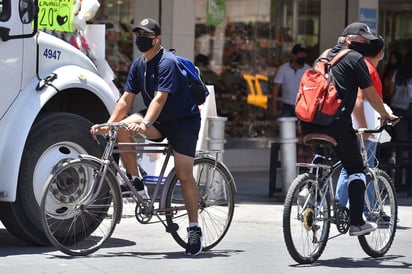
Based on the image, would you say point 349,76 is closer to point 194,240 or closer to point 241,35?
point 194,240

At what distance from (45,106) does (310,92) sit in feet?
7.46

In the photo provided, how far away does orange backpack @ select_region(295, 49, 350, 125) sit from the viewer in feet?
26.5

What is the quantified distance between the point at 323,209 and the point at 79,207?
181 centimetres

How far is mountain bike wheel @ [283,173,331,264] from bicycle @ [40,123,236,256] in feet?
3.00

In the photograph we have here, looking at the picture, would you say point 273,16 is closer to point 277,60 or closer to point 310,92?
point 277,60

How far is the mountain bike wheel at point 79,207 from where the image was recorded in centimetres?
788

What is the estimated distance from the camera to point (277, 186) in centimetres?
1323

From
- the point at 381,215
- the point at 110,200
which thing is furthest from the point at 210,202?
the point at 381,215

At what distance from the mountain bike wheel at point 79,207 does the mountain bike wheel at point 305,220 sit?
1268 mm

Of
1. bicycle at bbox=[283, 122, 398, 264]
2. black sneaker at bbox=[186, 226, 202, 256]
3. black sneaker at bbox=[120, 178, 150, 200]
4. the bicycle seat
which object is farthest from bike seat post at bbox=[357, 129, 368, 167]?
black sneaker at bbox=[120, 178, 150, 200]

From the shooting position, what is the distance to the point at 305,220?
7.90m

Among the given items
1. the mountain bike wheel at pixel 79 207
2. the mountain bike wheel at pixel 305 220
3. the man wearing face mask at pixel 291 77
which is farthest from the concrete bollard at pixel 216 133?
the man wearing face mask at pixel 291 77

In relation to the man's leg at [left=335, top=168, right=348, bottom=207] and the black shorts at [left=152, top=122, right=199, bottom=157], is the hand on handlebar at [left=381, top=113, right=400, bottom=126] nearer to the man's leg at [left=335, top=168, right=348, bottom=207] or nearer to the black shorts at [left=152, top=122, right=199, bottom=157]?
the man's leg at [left=335, top=168, right=348, bottom=207]

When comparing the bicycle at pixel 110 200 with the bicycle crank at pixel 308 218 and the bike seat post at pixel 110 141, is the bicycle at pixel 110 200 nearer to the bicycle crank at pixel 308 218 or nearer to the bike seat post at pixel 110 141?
the bike seat post at pixel 110 141
